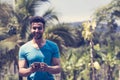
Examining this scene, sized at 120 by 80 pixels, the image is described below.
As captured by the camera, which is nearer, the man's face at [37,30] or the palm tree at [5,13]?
the man's face at [37,30]

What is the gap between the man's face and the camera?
13.5 feet

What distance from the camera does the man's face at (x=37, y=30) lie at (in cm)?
412

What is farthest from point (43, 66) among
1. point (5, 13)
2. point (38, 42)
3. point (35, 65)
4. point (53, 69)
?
point (5, 13)

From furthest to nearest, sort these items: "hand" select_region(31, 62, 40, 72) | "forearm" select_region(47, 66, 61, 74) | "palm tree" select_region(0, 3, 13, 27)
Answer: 1. "palm tree" select_region(0, 3, 13, 27)
2. "forearm" select_region(47, 66, 61, 74)
3. "hand" select_region(31, 62, 40, 72)

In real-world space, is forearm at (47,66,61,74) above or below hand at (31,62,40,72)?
below

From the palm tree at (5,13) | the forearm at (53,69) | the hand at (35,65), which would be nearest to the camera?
the hand at (35,65)

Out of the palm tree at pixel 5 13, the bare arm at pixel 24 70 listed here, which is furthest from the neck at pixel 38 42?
the palm tree at pixel 5 13

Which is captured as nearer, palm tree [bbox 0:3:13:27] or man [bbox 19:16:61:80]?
man [bbox 19:16:61:80]

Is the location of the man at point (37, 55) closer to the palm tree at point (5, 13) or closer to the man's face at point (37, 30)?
the man's face at point (37, 30)

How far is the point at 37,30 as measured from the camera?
4.12 m

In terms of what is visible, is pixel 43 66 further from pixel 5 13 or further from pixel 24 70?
pixel 5 13

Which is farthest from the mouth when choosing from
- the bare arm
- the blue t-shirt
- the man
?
the bare arm

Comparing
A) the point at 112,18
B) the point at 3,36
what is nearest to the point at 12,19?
the point at 3,36

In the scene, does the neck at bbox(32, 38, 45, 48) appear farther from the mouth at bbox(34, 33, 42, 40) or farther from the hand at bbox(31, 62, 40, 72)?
the hand at bbox(31, 62, 40, 72)
